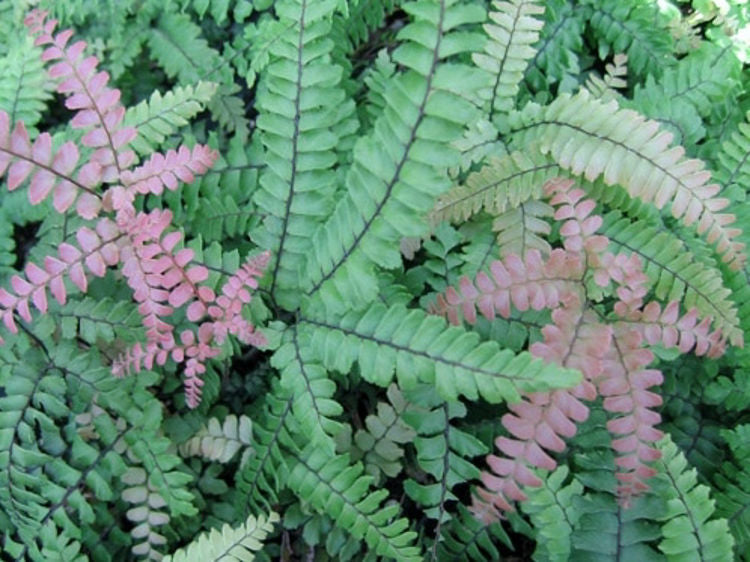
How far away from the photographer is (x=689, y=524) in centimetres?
159

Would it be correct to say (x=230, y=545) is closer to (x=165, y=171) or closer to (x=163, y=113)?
(x=165, y=171)

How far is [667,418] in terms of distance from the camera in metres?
2.04

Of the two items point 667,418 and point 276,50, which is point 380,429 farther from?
point 276,50

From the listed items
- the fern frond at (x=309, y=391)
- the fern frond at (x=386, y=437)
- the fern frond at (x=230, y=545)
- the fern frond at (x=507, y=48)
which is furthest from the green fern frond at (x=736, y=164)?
the fern frond at (x=230, y=545)

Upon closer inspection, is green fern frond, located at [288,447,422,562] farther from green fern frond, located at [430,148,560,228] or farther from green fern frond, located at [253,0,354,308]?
green fern frond, located at [430,148,560,228]

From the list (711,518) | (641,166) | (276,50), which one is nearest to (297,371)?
(276,50)

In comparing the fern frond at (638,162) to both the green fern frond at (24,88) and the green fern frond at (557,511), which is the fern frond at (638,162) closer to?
the green fern frond at (557,511)

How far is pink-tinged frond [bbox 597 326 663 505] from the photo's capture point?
1520 mm

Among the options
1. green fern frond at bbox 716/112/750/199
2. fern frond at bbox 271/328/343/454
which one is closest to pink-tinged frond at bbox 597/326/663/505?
fern frond at bbox 271/328/343/454

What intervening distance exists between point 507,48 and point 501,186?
1.31 feet

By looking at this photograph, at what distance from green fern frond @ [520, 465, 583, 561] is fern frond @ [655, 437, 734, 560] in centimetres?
21

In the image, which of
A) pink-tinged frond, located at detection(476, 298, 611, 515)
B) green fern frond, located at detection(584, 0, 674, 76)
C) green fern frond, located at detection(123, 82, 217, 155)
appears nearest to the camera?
pink-tinged frond, located at detection(476, 298, 611, 515)

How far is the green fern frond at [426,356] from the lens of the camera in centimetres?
136

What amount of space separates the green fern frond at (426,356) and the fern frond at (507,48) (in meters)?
0.79
